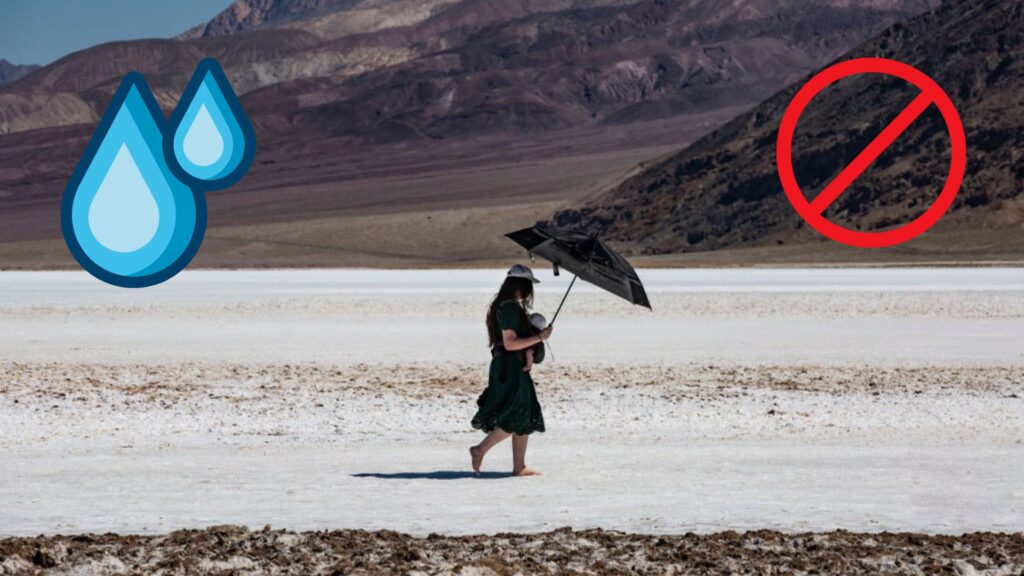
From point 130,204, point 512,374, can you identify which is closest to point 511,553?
point 512,374

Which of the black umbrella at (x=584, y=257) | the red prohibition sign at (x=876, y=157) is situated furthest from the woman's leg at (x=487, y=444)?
the red prohibition sign at (x=876, y=157)

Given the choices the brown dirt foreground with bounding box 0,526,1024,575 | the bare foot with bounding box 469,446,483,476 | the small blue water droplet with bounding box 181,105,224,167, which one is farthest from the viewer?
the small blue water droplet with bounding box 181,105,224,167

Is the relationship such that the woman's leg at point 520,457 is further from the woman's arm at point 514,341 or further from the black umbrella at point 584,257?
the black umbrella at point 584,257

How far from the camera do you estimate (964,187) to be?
→ 257ft

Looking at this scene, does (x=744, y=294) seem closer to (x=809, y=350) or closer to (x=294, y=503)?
(x=809, y=350)

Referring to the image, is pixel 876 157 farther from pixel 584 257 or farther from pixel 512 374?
pixel 512 374

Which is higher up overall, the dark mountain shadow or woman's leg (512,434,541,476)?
woman's leg (512,434,541,476)

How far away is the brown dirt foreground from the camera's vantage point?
24.4 feet

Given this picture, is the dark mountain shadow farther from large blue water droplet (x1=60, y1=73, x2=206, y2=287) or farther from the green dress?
large blue water droplet (x1=60, y1=73, x2=206, y2=287)

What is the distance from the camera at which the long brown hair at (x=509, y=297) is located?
10016mm

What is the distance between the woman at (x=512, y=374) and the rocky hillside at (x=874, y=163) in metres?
64.8

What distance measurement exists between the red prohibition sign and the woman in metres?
55.6

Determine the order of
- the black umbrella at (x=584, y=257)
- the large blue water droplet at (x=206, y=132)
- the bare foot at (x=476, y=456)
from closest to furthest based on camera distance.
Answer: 1. the black umbrella at (x=584, y=257)
2. the bare foot at (x=476, y=456)
3. the large blue water droplet at (x=206, y=132)

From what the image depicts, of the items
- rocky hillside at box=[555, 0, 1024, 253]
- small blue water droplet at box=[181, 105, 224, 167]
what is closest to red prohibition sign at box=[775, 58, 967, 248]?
rocky hillside at box=[555, 0, 1024, 253]
